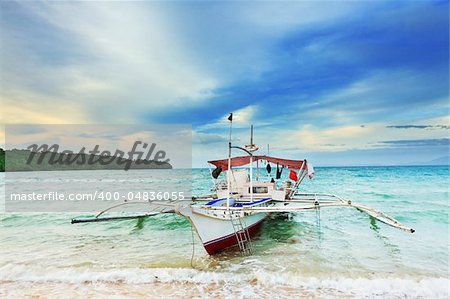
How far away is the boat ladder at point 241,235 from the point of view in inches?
430

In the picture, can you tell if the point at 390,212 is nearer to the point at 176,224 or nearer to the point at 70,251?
the point at 176,224

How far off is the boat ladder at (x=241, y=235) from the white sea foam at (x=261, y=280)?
2.10 m

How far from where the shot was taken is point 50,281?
8680 mm

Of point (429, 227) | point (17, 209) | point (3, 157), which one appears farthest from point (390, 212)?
point (3, 157)

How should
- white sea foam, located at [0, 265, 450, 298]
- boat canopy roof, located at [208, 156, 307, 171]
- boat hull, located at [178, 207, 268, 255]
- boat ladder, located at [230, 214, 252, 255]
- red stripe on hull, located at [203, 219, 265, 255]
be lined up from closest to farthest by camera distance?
1. white sea foam, located at [0, 265, 450, 298]
2. boat hull, located at [178, 207, 268, 255]
3. red stripe on hull, located at [203, 219, 265, 255]
4. boat ladder, located at [230, 214, 252, 255]
5. boat canopy roof, located at [208, 156, 307, 171]

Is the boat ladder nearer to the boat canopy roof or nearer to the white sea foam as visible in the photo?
the white sea foam

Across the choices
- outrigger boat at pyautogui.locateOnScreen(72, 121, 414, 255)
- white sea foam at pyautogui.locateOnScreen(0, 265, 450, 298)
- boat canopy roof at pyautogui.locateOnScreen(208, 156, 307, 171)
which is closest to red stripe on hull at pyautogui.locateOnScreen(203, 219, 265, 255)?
outrigger boat at pyautogui.locateOnScreen(72, 121, 414, 255)

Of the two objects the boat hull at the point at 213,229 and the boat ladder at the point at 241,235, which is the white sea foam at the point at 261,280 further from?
the boat ladder at the point at 241,235

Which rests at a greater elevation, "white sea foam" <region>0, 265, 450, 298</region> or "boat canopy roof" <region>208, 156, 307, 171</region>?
"boat canopy roof" <region>208, 156, 307, 171</region>

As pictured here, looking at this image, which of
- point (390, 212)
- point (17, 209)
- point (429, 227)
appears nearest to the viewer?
point (429, 227)

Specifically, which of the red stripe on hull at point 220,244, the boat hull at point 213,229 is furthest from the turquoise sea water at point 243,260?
the boat hull at point 213,229

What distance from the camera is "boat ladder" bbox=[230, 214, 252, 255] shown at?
10.9m

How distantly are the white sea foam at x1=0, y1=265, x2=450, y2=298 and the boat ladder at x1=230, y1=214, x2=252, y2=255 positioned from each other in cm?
210

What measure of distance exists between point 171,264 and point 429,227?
46.8 ft
